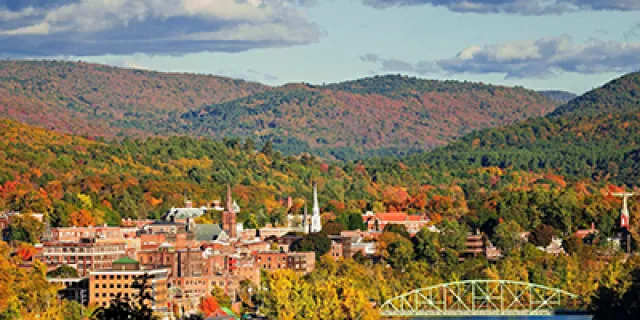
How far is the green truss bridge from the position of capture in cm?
11781

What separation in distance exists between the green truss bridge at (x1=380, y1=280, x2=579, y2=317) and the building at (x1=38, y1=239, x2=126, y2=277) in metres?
22.4

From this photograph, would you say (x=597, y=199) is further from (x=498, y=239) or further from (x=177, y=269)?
(x=177, y=269)

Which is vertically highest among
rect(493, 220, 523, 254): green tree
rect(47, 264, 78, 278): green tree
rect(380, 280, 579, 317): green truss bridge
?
rect(493, 220, 523, 254): green tree

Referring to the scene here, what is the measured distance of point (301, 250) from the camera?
152250mm

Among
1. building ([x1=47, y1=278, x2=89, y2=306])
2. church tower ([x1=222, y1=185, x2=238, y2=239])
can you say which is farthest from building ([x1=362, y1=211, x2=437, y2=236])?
building ([x1=47, y1=278, x2=89, y2=306])

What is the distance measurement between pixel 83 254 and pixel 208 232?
94.8 ft

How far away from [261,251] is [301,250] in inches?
178

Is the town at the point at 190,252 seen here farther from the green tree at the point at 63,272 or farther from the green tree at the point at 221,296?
the green tree at the point at 221,296

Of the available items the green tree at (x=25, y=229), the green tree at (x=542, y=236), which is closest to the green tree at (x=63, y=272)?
the green tree at (x=25, y=229)

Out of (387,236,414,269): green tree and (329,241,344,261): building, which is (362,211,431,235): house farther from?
(387,236,414,269): green tree

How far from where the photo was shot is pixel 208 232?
159 meters

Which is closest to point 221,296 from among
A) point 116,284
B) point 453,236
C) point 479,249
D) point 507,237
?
point 116,284

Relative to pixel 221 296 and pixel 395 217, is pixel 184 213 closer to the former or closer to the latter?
pixel 395 217

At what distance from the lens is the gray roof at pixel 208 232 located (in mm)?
157250
